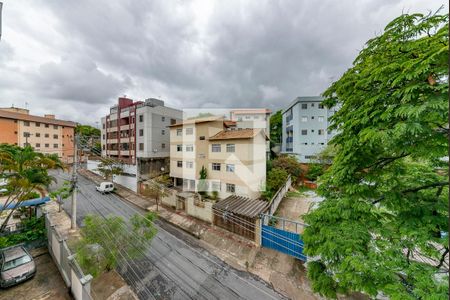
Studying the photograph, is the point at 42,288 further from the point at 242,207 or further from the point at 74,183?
the point at 242,207

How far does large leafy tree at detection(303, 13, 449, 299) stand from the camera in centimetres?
319

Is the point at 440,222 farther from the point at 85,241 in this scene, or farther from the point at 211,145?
the point at 211,145

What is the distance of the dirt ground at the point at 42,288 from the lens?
7.98 meters

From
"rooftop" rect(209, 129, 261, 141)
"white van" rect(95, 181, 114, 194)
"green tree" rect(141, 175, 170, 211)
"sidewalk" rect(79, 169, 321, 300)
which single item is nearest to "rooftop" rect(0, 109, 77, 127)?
"white van" rect(95, 181, 114, 194)

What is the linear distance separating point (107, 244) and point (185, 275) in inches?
177

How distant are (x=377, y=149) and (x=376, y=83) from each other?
175cm

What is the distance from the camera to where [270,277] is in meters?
9.11

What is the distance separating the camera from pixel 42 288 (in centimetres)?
844

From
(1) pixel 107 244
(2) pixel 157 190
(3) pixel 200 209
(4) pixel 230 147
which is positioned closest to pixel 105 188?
(2) pixel 157 190

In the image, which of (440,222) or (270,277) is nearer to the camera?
(440,222)

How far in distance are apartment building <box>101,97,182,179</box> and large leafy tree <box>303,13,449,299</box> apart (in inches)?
981

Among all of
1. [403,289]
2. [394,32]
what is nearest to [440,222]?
[403,289]

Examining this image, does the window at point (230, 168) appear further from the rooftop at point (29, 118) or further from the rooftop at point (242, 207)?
the rooftop at point (29, 118)

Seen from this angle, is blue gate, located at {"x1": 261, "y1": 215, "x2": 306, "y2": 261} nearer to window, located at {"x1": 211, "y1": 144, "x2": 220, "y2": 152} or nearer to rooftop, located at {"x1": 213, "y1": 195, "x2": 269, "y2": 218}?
rooftop, located at {"x1": 213, "y1": 195, "x2": 269, "y2": 218}
